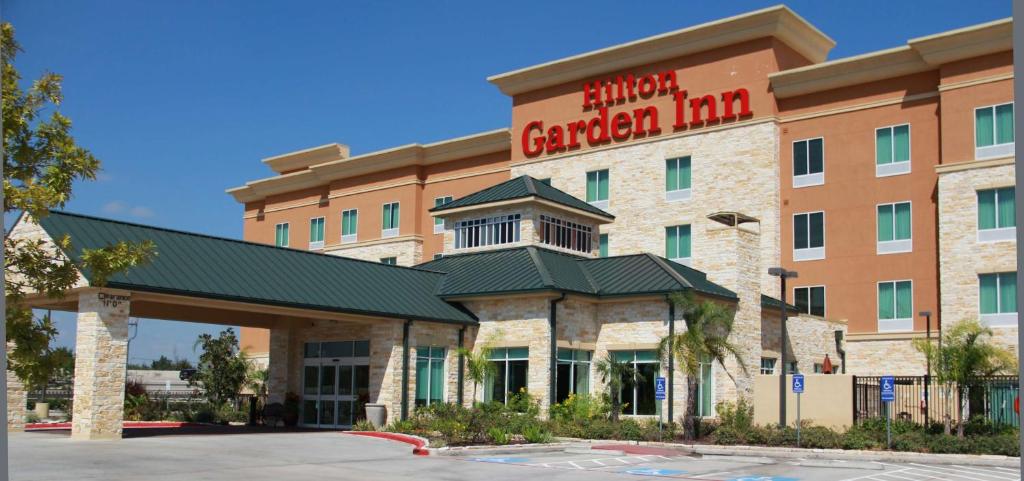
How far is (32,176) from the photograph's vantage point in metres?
13.5

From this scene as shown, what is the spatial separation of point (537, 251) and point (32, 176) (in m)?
25.8

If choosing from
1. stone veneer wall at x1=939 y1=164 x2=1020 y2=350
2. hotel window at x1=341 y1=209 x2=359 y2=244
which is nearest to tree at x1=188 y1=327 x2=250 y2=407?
hotel window at x1=341 y1=209 x2=359 y2=244

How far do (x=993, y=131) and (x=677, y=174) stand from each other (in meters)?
14.2

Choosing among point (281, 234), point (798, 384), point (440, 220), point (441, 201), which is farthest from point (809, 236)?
point (281, 234)

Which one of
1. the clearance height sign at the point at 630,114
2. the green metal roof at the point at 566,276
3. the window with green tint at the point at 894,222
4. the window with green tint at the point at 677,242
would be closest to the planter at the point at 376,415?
the green metal roof at the point at 566,276

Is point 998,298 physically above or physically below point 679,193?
below

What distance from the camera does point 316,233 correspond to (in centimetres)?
6812

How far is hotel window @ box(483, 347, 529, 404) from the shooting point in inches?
1377

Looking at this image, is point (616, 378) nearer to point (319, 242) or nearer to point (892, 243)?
point (892, 243)

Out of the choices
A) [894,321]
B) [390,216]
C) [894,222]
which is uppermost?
[390,216]

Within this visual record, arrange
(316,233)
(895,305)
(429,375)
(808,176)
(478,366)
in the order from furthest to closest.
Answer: (316,233) < (808,176) < (895,305) < (429,375) < (478,366)

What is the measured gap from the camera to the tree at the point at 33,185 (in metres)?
12.8

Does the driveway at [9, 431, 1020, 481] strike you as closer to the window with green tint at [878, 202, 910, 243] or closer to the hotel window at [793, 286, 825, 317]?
the hotel window at [793, 286, 825, 317]

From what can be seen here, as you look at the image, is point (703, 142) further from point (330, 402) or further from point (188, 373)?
point (188, 373)
